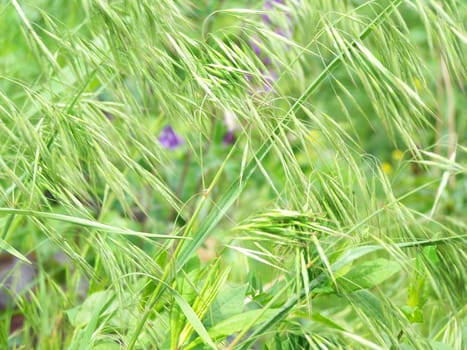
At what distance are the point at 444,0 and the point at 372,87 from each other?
141 mm

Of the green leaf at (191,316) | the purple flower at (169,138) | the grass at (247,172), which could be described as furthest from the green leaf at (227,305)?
the purple flower at (169,138)

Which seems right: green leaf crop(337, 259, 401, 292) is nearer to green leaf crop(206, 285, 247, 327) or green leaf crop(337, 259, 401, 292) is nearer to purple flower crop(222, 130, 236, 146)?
green leaf crop(206, 285, 247, 327)

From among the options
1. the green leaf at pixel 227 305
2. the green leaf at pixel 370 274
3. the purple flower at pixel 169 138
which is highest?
the green leaf at pixel 370 274

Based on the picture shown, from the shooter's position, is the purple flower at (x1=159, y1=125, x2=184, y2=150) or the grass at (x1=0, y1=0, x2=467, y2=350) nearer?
the grass at (x1=0, y1=0, x2=467, y2=350)

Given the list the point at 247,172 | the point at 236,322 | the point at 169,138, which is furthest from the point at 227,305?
the point at 169,138

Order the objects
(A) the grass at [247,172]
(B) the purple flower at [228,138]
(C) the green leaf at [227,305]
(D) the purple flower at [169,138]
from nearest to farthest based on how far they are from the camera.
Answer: (A) the grass at [247,172] < (C) the green leaf at [227,305] < (D) the purple flower at [169,138] < (B) the purple flower at [228,138]

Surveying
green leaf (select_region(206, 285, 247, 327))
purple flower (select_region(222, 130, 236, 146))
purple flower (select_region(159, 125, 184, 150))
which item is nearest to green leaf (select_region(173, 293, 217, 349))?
green leaf (select_region(206, 285, 247, 327))

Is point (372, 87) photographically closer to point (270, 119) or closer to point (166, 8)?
point (270, 119)

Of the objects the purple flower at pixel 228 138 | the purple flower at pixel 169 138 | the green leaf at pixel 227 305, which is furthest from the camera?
the purple flower at pixel 228 138

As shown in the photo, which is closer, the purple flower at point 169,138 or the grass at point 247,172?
the grass at point 247,172

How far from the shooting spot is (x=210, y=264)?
45.9 inches

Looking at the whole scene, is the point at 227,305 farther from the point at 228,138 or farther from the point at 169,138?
the point at 228,138

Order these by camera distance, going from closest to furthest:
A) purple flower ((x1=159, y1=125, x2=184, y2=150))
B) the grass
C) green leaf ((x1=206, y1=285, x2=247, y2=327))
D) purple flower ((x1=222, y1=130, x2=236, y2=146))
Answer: the grass
green leaf ((x1=206, y1=285, x2=247, y2=327))
purple flower ((x1=159, y1=125, x2=184, y2=150))
purple flower ((x1=222, y1=130, x2=236, y2=146))

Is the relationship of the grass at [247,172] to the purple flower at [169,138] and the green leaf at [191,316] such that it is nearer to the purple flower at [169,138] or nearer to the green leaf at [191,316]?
the green leaf at [191,316]
